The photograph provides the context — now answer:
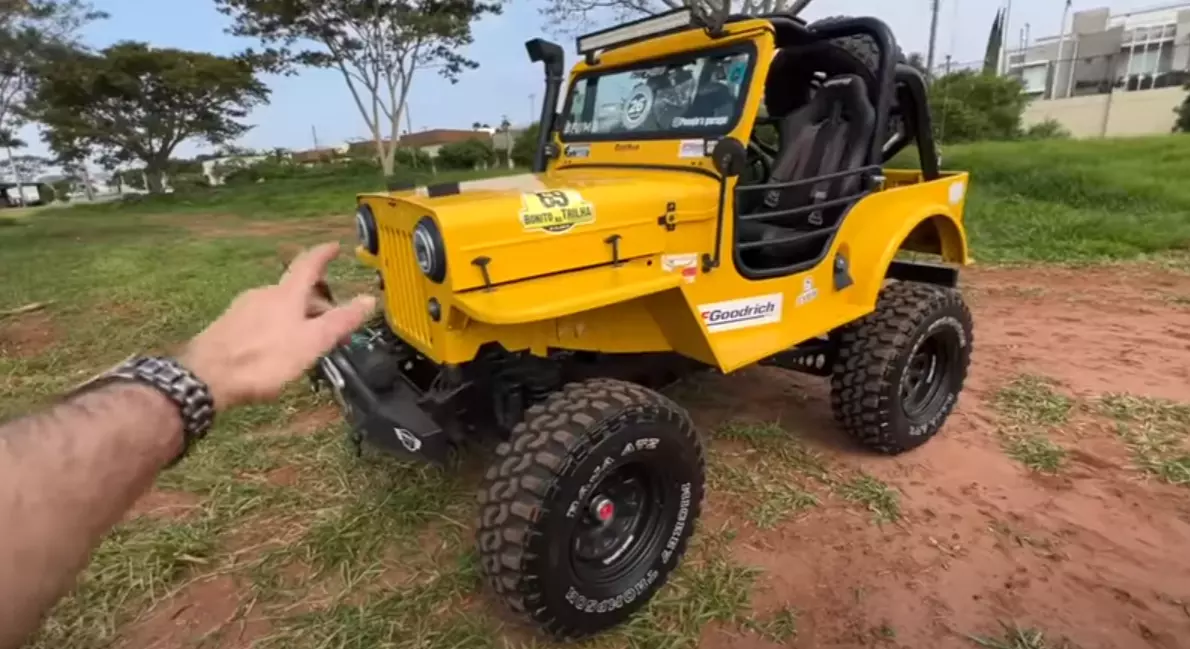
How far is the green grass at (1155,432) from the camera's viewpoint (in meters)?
3.45

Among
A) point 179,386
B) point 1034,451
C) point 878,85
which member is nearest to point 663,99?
point 878,85

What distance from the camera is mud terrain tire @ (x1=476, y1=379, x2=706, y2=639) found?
229 cm

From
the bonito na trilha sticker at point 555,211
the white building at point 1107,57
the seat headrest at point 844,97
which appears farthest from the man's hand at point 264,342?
the white building at point 1107,57

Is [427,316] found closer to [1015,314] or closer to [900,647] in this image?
[900,647]

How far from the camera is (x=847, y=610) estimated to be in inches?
103

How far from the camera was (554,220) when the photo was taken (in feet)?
8.57

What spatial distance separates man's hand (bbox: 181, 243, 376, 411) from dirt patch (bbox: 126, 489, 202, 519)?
103 inches

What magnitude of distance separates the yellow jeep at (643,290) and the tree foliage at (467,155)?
2550 cm

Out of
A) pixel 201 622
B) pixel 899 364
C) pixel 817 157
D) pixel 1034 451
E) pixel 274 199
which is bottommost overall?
pixel 201 622

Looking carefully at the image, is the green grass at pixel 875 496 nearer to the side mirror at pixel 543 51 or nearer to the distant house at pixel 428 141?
the side mirror at pixel 543 51

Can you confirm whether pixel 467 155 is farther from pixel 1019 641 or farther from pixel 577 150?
pixel 1019 641

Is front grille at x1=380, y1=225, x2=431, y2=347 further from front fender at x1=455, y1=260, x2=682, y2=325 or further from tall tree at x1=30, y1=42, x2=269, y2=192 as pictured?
tall tree at x1=30, y1=42, x2=269, y2=192

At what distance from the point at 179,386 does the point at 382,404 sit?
172 cm

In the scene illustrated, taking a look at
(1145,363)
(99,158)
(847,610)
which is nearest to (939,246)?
(1145,363)
